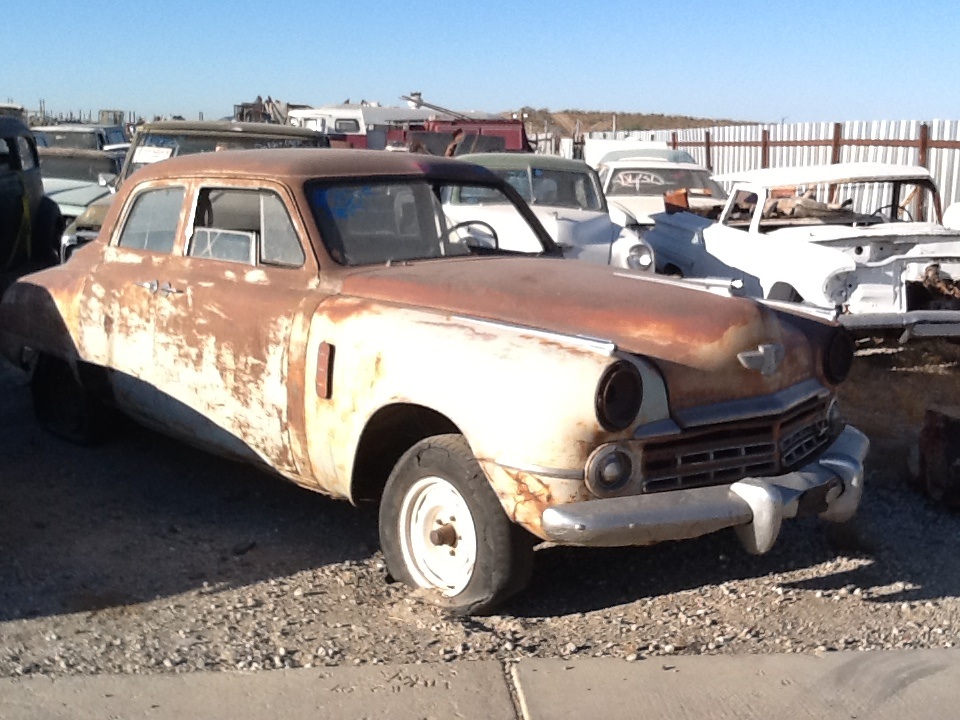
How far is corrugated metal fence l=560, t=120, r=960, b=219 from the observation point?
1483cm

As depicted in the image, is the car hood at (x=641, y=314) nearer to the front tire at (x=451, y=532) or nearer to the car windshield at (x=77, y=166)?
the front tire at (x=451, y=532)

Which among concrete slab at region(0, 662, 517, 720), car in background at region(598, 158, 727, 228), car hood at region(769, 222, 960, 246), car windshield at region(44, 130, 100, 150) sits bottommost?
concrete slab at region(0, 662, 517, 720)

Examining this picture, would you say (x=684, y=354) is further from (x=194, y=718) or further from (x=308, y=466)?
(x=194, y=718)

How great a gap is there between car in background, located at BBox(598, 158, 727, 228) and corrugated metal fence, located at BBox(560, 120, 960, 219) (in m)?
3.74

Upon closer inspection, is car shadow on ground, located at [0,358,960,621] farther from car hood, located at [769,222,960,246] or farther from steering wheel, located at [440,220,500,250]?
car hood, located at [769,222,960,246]

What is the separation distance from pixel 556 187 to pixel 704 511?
656 cm

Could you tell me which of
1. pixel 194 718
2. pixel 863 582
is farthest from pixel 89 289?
pixel 863 582

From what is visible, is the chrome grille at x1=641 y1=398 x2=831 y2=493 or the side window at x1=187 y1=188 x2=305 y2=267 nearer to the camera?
the chrome grille at x1=641 y1=398 x2=831 y2=493

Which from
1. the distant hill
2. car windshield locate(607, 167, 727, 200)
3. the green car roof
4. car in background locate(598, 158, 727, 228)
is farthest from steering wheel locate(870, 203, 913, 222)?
the distant hill

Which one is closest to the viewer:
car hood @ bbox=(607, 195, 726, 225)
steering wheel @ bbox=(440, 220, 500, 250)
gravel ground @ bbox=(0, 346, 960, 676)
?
gravel ground @ bbox=(0, 346, 960, 676)

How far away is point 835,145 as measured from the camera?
17297 mm

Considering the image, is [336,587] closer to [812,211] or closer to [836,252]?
[836,252]

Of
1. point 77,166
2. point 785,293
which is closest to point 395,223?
point 785,293

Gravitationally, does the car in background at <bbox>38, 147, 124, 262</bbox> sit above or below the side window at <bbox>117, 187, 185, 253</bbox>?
above
